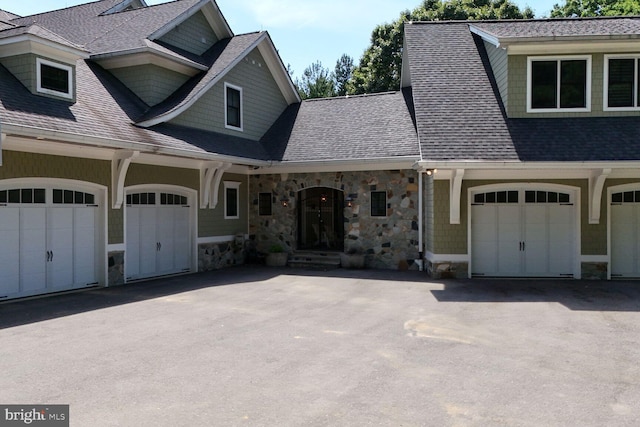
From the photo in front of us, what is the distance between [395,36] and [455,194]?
70.2 ft

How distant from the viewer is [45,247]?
34.9 ft

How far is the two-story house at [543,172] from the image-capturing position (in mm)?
12344

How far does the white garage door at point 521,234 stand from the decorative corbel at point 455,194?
2.18ft

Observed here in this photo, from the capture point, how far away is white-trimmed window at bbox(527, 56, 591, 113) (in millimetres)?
12773

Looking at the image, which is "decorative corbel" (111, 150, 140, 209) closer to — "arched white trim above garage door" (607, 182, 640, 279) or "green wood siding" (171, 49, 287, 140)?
"green wood siding" (171, 49, 287, 140)

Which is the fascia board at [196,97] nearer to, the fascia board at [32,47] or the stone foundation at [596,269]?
the fascia board at [32,47]

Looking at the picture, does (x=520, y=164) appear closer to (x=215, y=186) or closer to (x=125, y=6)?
(x=215, y=186)

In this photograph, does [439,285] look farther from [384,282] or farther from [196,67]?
[196,67]

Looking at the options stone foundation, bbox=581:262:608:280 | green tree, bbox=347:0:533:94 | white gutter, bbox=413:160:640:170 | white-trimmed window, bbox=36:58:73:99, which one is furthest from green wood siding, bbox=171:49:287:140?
green tree, bbox=347:0:533:94

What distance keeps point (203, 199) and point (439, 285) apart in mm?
7142

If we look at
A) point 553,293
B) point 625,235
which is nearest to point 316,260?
point 553,293

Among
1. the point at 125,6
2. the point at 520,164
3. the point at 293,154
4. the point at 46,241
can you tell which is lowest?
the point at 46,241

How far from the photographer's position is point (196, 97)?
14.2 metres

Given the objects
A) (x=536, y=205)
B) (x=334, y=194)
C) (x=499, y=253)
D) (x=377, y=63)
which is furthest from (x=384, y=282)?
(x=377, y=63)
